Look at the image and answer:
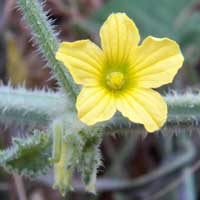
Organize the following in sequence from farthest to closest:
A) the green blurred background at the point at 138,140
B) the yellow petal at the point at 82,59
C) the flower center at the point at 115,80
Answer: the green blurred background at the point at 138,140 < the flower center at the point at 115,80 < the yellow petal at the point at 82,59

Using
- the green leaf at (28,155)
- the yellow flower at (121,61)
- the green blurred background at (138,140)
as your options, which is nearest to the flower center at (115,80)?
the yellow flower at (121,61)

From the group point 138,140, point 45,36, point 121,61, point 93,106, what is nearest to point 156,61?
point 121,61

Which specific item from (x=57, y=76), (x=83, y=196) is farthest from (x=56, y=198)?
(x=57, y=76)

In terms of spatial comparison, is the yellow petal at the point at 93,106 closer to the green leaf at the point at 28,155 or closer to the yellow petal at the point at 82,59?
the yellow petal at the point at 82,59

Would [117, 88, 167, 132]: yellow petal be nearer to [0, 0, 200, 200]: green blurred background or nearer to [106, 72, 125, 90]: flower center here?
[106, 72, 125, 90]: flower center

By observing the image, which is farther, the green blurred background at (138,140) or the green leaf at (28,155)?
the green blurred background at (138,140)

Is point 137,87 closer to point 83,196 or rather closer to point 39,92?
point 39,92
